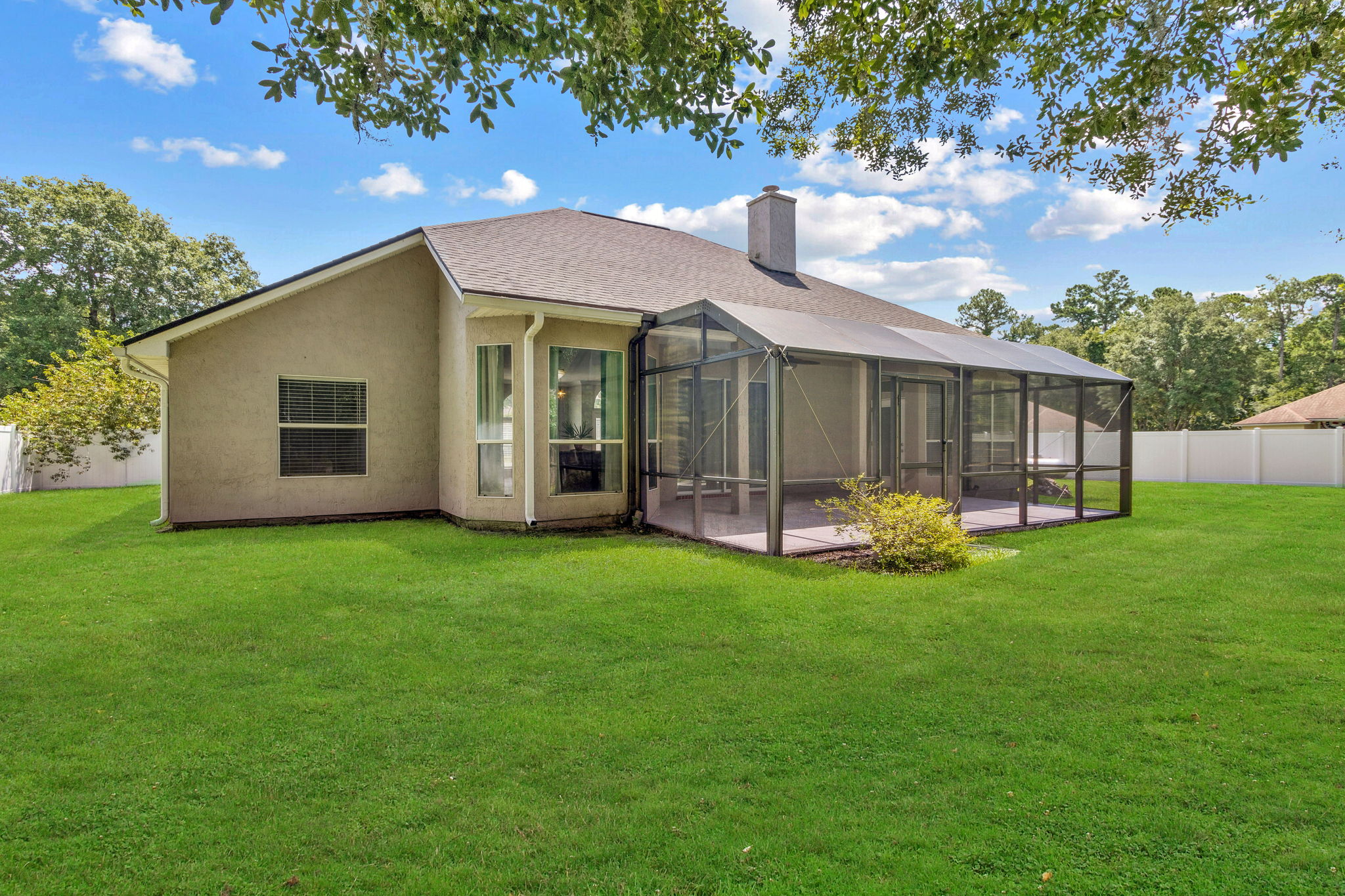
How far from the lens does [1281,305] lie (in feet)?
113

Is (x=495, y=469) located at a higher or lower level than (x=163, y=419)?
lower

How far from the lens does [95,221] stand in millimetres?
23656

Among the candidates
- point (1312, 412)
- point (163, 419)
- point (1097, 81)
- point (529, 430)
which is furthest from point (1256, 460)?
point (163, 419)

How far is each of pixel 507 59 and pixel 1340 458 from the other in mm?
21121

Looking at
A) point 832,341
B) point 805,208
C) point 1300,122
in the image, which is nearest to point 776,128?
point 832,341

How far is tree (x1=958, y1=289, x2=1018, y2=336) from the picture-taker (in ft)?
150

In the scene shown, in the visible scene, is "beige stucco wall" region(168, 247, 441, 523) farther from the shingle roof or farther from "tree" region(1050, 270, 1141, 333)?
Result: "tree" region(1050, 270, 1141, 333)

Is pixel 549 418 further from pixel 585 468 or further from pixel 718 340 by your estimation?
pixel 718 340

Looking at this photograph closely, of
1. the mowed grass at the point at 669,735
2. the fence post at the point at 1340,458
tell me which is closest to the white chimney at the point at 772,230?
the mowed grass at the point at 669,735

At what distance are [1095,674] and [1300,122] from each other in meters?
3.96

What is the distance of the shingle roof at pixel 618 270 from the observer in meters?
8.85

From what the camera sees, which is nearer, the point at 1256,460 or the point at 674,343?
the point at 674,343

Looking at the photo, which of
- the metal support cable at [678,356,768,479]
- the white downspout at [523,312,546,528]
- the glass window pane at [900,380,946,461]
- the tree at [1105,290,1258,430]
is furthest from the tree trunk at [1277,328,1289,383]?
the white downspout at [523,312,546,528]

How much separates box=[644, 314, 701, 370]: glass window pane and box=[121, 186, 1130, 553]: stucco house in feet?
0.11
